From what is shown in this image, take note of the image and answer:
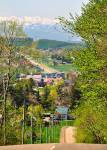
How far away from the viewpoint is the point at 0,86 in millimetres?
43750

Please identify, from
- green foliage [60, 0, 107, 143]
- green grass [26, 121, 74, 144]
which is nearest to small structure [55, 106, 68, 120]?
green grass [26, 121, 74, 144]

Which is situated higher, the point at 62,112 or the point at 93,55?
the point at 93,55

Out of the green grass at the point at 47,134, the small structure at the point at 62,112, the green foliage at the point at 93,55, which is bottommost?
the small structure at the point at 62,112

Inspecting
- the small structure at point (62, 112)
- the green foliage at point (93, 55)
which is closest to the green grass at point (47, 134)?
the small structure at point (62, 112)

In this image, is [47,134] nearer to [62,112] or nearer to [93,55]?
[62,112]

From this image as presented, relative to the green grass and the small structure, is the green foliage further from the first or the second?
the small structure

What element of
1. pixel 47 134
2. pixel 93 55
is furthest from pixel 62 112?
pixel 93 55

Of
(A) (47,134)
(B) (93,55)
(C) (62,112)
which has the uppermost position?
(B) (93,55)

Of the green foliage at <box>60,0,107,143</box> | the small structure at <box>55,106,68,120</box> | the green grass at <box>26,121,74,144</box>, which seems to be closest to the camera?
the green foliage at <box>60,0,107,143</box>

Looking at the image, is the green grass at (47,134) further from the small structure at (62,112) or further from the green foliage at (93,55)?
the green foliage at (93,55)

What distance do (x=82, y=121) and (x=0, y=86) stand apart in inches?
305

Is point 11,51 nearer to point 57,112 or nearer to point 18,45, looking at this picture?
point 18,45

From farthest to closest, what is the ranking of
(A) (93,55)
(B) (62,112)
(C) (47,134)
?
(B) (62,112) < (C) (47,134) < (A) (93,55)

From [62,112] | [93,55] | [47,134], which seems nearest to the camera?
[93,55]
